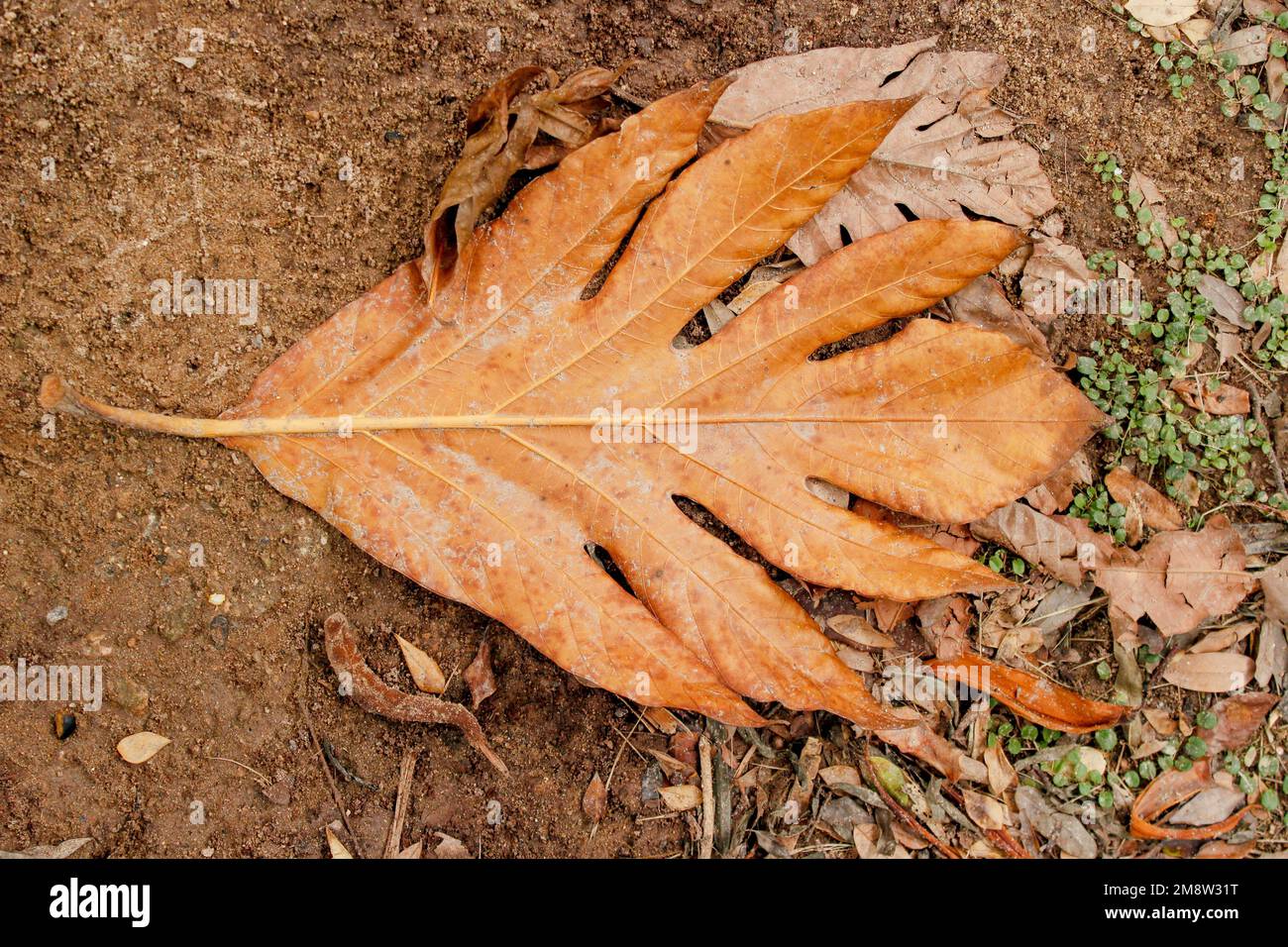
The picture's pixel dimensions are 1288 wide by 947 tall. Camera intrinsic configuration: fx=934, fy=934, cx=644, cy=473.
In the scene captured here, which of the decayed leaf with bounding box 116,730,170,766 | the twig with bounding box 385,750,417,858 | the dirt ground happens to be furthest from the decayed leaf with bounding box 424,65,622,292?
the decayed leaf with bounding box 116,730,170,766

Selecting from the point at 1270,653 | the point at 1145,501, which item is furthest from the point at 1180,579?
the point at 1270,653

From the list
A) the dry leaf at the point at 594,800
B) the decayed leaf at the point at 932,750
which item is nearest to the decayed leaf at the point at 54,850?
the dry leaf at the point at 594,800

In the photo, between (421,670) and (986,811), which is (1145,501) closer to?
(986,811)

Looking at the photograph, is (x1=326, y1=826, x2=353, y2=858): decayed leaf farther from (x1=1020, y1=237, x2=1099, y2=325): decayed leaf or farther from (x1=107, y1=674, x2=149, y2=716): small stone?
(x1=1020, y1=237, x2=1099, y2=325): decayed leaf

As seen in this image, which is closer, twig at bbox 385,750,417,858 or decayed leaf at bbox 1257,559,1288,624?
twig at bbox 385,750,417,858
